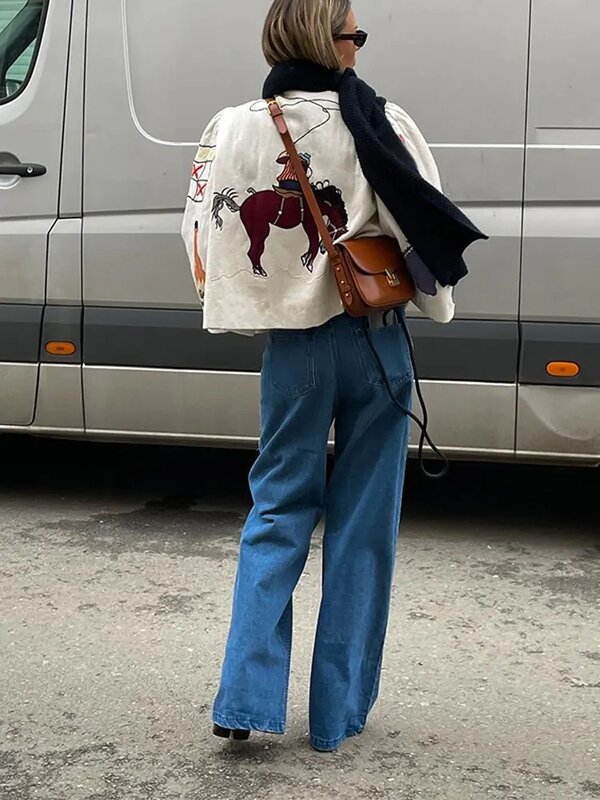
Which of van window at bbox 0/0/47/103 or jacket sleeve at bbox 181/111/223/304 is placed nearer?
jacket sleeve at bbox 181/111/223/304

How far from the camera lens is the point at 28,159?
15.7ft

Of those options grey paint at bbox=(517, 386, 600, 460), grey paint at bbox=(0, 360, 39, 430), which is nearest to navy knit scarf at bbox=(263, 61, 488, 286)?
grey paint at bbox=(517, 386, 600, 460)

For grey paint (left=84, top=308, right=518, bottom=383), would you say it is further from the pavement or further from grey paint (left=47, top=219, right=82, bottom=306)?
the pavement

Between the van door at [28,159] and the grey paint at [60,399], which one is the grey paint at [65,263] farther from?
the grey paint at [60,399]

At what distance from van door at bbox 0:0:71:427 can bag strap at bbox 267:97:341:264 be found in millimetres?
2201

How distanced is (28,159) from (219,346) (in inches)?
39.7

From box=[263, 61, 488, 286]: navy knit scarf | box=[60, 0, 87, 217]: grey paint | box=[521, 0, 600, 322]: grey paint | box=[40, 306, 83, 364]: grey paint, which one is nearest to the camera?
box=[263, 61, 488, 286]: navy knit scarf

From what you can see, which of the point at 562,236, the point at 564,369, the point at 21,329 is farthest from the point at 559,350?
the point at 21,329

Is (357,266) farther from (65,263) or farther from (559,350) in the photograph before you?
(65,263)

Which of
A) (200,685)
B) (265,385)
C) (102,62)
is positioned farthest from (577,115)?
(200,685)

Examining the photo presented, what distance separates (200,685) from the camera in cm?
350

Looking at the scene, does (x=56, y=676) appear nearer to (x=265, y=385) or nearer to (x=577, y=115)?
(x=265, y=385)

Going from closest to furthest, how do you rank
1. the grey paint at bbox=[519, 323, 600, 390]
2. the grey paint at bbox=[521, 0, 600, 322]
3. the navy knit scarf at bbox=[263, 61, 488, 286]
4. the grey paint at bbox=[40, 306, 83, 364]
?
the navy knit scarf at bbox=[263, 61, 488, 286], the grey paint at bbox=[521, 0, 600, 322], the grey paint at bbox=[519, 323, 600, 390], the grey paint at bbox=[40, 306, 83, 364]

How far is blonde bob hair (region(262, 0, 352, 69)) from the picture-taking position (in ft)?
8.91
